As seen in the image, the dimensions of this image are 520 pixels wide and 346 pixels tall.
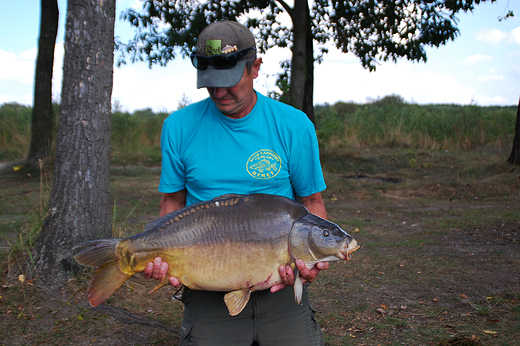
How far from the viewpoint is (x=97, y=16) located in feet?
14.2

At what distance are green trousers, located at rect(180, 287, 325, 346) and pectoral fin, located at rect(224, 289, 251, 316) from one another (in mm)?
206

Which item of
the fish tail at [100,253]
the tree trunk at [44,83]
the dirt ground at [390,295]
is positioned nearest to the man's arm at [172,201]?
the fish tail at [100,253]

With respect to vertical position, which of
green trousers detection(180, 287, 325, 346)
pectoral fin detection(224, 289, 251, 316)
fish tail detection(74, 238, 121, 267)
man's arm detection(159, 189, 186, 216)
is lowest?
green trousers detection(180, 287, 325, 346)

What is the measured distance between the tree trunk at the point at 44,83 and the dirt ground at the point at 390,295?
355 cm

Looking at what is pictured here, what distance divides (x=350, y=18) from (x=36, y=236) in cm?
1232

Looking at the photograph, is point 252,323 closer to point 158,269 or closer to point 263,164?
point 158,269

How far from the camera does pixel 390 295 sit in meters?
4.70

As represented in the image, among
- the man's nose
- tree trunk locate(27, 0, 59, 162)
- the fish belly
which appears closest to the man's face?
the man's nose

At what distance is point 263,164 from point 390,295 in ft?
9.83

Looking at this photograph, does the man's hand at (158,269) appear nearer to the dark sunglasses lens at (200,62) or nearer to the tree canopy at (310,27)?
the dark sunglasses lens at (200,62)

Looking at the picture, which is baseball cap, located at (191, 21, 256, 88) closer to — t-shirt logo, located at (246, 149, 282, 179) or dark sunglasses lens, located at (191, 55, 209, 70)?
dark sunglasses lens, located at (191, 55, 209, 70)

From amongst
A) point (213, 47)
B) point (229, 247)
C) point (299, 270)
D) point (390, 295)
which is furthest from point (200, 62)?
point (390, 295)

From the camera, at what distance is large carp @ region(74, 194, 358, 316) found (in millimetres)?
2172

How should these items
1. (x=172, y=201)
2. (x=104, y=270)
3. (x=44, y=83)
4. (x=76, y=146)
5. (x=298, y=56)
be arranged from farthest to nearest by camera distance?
(x=298, y=56), (x=44, y=83), (x=76, y=146), (x=172, y=201), (x=104, y=270)
